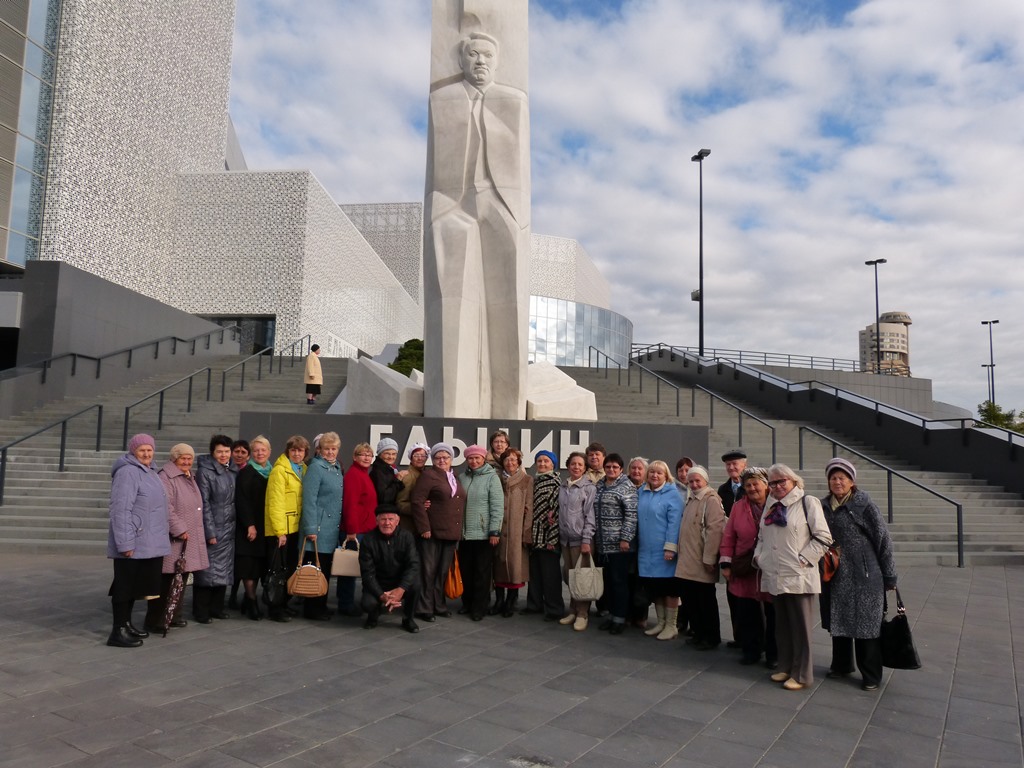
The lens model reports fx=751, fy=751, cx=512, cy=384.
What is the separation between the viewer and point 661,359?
2584 cm

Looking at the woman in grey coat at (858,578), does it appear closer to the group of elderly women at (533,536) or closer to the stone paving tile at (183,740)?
the group of elderly women at (533,536)

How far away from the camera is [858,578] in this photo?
4.36 meters

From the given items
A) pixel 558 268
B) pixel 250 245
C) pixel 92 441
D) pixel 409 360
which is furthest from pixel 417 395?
pixel 558 268

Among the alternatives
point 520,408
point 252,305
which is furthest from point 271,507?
point 252,305

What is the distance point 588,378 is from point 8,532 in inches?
528

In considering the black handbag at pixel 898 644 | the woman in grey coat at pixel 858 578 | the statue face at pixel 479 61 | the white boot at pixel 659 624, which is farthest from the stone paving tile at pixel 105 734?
the statue face at pixel 479 61

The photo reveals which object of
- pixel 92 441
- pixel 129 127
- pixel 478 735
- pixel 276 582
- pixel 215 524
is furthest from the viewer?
pixel 129 127

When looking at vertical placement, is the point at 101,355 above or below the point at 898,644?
above

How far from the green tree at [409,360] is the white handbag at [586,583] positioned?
15.3m

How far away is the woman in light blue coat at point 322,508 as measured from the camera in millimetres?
5637

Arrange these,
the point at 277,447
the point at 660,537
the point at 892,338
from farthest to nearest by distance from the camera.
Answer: the point at 892,338 < the point at 277,447 < the point at 660,537

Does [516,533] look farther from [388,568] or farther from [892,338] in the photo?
[892,338]

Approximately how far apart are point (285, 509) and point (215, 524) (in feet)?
1.68

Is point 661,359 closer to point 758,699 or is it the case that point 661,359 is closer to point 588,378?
point 588,378
